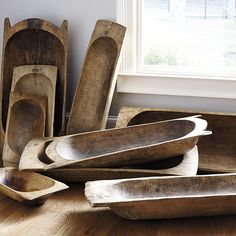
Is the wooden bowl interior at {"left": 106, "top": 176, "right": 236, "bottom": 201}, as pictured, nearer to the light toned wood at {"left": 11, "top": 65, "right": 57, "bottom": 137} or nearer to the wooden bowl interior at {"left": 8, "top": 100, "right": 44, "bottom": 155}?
the wooden bowl interior at {"left": 8, "top": 100, "right": 44, "bottom": 155}

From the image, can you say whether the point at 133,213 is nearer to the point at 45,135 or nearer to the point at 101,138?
the point at 101,138

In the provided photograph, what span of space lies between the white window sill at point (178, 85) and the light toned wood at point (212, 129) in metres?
0.13

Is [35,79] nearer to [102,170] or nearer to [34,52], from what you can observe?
[34,52]

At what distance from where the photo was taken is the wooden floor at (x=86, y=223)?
7.02 feet

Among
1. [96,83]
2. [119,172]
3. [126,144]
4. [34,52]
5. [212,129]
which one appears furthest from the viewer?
[34,52]

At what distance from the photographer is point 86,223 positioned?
2221 millimetres

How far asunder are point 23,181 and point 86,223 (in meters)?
0.43

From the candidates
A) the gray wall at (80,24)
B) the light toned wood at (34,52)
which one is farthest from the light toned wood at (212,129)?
the light toned wood at (34,52)

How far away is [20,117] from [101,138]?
512mm

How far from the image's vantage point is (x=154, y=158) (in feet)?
8.09

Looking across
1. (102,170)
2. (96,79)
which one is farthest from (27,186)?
(96,79)

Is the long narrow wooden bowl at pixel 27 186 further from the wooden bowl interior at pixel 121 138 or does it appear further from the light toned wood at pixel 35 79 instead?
the light toned wood at pixel 35 79

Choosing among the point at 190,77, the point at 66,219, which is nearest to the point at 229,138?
the point at 190,77

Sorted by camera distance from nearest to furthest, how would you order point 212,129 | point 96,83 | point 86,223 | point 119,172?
point 86,223, point 119,172, point 212,129, point 96,83
